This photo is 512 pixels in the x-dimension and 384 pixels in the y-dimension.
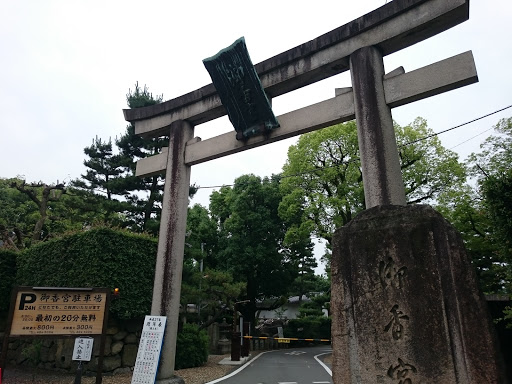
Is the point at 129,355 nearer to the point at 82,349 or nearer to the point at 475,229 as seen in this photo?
the point at 82,349

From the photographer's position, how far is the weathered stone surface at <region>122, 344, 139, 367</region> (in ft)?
34.9

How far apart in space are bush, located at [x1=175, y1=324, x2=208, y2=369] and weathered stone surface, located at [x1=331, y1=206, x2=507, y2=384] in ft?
34.2

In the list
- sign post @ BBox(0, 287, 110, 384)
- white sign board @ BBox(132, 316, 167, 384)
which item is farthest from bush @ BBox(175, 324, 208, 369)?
sign post @ BBox(0, 287, 110, 384)

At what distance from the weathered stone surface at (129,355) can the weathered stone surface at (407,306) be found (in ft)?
30.1

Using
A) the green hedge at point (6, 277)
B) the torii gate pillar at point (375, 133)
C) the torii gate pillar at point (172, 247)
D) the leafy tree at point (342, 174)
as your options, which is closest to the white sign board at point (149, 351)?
the torii gate pillar at point (172, 247)

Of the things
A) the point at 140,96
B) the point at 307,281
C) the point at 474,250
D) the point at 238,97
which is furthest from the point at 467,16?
the point at 307,281

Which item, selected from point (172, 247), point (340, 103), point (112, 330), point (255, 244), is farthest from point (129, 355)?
point (255, 244)

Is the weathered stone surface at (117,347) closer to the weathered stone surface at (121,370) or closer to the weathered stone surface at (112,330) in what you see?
the weathered stone surface at (112,330)

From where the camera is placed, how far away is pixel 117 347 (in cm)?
1058

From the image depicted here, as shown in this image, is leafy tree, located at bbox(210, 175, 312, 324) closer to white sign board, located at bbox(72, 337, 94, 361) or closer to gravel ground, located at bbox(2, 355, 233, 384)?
gravel ground, located at bbox(2, 355, 233, 384)

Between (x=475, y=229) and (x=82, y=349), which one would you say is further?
(x=475, y=229)

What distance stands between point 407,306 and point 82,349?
6.78 m

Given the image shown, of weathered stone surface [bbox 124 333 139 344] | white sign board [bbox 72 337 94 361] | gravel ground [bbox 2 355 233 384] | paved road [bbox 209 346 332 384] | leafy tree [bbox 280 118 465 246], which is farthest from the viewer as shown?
leafy tree [bbox 280 118 465 246]

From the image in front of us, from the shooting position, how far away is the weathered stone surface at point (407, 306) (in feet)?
9.73
